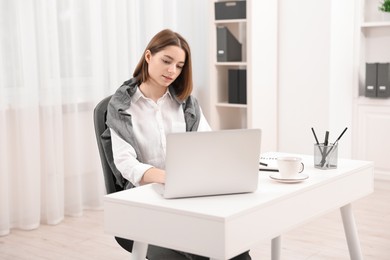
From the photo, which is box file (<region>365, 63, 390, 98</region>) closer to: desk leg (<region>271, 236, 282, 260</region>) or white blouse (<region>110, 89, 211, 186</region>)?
desk leg (<region>271, 236, 282, 260</region>)

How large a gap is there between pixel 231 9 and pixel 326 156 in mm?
2648

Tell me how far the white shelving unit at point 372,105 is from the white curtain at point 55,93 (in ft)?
5.82

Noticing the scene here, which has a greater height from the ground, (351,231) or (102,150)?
(102,150)

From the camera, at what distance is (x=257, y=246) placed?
11.3 ft

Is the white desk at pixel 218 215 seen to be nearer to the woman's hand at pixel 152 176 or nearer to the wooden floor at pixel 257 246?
the woman's hand at pixel 152 176

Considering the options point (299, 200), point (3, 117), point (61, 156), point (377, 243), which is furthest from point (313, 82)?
point (299, 200)

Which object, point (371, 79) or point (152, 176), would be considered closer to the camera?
point (152, 176)

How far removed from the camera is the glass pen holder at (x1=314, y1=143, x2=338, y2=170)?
226 cm

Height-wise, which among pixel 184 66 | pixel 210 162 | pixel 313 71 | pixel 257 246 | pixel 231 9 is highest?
pixel 231 9

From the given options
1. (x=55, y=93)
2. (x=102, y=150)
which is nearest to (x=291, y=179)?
(x=102, y=150)

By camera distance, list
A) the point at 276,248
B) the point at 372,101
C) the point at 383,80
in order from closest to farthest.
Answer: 1. the point at 276,248
2. the point at 383,80
3. the point at 372,101

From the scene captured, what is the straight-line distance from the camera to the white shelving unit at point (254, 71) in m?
4.70

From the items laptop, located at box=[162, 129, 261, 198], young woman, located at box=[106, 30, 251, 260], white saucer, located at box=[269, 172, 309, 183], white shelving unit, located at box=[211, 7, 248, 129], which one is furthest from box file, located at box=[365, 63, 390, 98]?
laptop, located at box=[162, 129, 261, 198]

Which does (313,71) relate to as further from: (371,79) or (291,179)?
(291,179)
